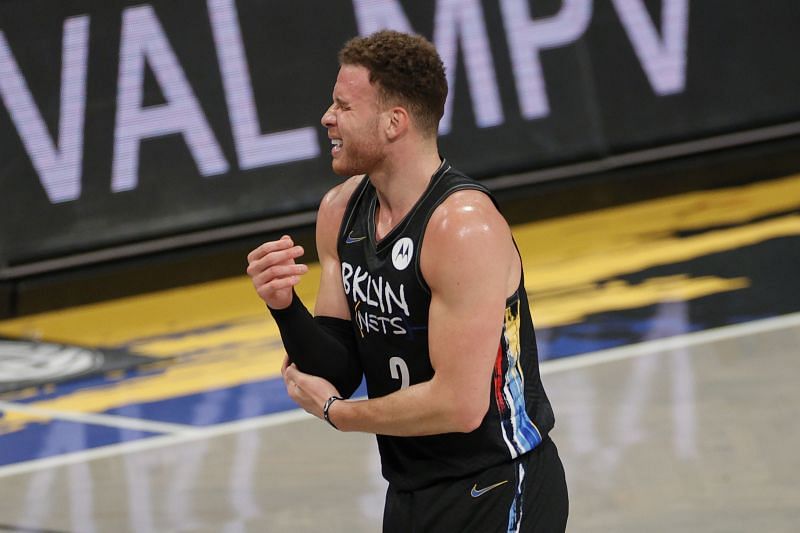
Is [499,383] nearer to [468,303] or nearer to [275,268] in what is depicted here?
[468,303]

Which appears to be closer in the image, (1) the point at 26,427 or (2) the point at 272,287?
(2) the point at 272,287

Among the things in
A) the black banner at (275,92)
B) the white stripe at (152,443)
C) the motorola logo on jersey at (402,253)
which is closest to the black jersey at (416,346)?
the motorola logo on jersey at (402,253)

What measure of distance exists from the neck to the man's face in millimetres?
41

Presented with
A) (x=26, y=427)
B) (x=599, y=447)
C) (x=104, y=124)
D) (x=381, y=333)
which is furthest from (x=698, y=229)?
(x=381, y=333)

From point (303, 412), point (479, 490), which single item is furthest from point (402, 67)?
point (303, 412)

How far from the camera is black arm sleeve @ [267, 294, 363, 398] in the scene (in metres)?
2.97

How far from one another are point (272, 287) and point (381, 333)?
28 cm

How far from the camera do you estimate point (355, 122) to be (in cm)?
288

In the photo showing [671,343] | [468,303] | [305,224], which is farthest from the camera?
[305,224]

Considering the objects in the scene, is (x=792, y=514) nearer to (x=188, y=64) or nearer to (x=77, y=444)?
(x=77, y=444)

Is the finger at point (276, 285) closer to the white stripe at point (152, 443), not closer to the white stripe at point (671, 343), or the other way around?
the white stripe at point (152, 443)

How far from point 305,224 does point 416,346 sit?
5826mm

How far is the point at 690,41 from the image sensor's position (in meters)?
9.16

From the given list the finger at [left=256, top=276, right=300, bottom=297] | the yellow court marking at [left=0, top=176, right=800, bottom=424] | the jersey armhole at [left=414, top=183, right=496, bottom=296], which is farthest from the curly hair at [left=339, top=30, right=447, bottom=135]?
the yellow court marking at [left=0, top=176, right=800, bottom=424]
